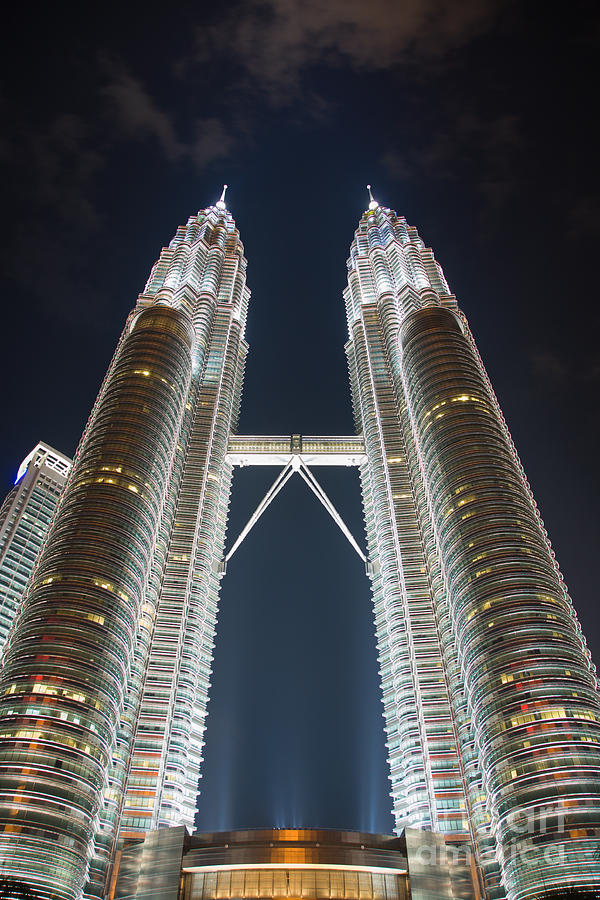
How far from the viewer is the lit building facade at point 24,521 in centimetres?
16262

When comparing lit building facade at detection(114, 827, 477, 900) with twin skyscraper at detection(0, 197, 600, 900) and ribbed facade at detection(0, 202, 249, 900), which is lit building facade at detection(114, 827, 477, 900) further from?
ribbed facade at detection(0, 202, 249, 900)

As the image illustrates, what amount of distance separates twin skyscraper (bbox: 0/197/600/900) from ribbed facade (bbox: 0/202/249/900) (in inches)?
11.5

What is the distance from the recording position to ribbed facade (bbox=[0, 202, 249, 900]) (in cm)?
8044

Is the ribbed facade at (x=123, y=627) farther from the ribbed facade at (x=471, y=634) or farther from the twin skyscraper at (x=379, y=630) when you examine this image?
the ribbed facade at (x=471, y=634)

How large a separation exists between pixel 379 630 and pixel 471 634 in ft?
93.2

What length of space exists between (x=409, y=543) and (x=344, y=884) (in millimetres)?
59821

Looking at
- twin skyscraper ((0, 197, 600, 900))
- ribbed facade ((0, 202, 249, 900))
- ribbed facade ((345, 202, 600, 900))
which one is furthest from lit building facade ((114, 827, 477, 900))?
ribbed facade ((0, 202, 249, 900))

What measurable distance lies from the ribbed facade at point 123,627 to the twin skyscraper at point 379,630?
0.96ft

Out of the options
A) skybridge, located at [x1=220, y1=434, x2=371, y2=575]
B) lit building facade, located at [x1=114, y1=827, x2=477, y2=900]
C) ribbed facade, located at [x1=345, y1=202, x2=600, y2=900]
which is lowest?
lit building facade, located at [x1=114, y1=827, x2=477, y2=900]

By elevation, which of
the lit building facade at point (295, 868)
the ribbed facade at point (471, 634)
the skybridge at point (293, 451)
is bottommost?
the lit building facade at point (295, 868)

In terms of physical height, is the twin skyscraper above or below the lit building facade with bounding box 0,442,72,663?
below

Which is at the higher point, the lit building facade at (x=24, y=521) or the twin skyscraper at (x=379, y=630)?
the lit building facade at (x=24, y=521)

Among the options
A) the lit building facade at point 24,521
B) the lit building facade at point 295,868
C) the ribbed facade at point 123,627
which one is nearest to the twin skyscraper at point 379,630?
the ribbed facade at point 123,627

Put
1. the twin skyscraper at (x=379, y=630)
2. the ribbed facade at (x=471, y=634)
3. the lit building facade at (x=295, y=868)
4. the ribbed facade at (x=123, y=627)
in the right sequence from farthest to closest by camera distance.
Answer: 1. the ribbed facade at (x=123, y=627)
2. the twin skyscraper at (x=379, y=630)
3. the lit building facade at (x=295, y=868)
4. the ribbed facade at (x=471, y=634)
